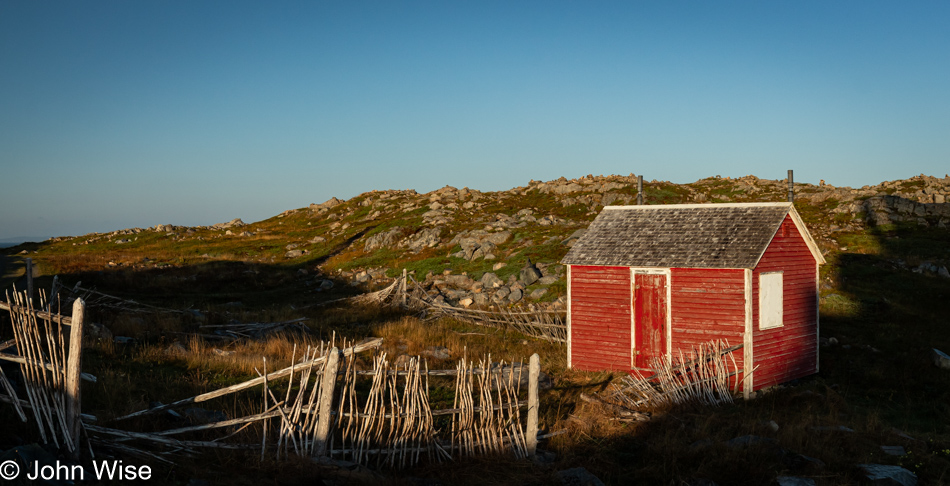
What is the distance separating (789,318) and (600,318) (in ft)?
16.1

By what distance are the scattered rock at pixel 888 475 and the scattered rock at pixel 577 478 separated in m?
3.64

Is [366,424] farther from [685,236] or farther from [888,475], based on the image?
[685,236]

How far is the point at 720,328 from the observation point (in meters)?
15.5

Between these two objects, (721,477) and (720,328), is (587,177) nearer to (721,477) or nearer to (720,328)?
(720,328)

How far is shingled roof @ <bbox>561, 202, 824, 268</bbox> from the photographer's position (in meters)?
15.6

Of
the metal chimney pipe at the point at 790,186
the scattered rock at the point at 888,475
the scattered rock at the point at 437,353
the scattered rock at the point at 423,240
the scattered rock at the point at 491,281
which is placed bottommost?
the scattered rock at the point at 437,353

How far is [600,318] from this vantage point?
17328 mm

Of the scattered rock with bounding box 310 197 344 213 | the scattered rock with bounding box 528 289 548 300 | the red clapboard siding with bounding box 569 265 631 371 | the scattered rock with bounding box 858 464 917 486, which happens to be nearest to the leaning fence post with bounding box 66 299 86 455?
the scattered rock with bounding box 858 464 917 486

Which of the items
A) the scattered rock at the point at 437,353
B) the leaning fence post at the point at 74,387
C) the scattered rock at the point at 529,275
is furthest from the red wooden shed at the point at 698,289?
the leaning fence post at the point at 74,387

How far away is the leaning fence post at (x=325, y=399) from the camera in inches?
329

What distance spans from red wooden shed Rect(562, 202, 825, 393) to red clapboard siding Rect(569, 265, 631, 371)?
3cm

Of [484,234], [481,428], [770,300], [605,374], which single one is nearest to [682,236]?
[770,300]

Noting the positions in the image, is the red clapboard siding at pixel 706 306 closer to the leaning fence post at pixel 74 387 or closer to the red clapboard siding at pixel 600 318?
the red clapboard siding at pixel 600 318

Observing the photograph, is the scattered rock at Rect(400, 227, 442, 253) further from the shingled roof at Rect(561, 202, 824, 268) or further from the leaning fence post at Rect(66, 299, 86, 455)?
the leaning fence post at Rect(66, 299, 86, 455)
